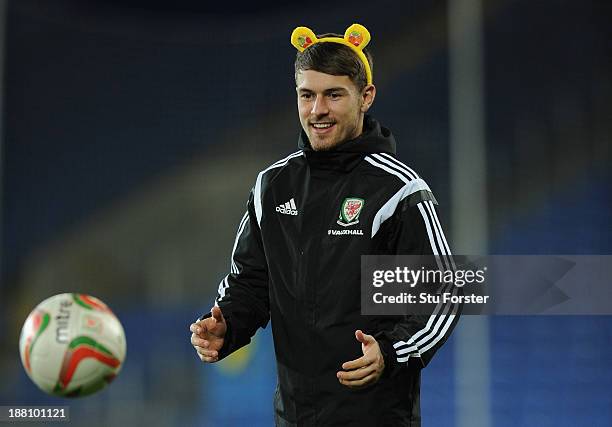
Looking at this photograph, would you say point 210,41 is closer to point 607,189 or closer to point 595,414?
point 607,189

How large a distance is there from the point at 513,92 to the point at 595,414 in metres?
1.42

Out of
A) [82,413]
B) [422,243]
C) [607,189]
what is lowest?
[82,413]

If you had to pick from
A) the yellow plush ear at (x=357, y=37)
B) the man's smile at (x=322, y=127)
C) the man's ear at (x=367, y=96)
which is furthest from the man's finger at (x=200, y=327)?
the yellow plush ear at (x=357, y=37)

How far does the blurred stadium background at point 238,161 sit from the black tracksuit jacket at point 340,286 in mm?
1483

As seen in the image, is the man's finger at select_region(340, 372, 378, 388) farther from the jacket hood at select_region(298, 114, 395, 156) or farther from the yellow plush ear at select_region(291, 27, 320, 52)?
the yellow plush ear at select_region(291, 27, 320, 52)

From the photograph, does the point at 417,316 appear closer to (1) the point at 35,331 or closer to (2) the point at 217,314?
(2) the point at 217,314

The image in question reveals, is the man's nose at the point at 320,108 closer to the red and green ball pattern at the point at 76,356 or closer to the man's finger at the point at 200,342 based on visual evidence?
the man's finger at the point at 200,342

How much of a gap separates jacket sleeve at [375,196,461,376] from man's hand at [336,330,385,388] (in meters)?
0.04

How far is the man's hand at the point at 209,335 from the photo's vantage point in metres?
2.09

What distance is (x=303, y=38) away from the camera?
2256 millimetres

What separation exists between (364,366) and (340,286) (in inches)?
8.5

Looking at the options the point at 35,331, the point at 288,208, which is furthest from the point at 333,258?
the point at 35,331

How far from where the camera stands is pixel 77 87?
4.36m

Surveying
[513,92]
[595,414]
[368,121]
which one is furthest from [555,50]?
[368,121]
